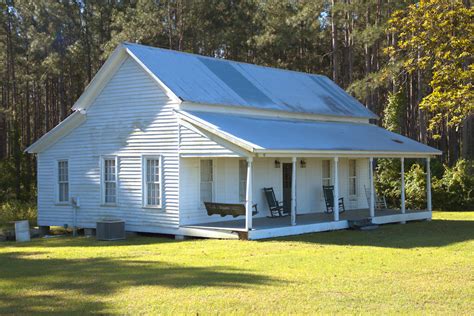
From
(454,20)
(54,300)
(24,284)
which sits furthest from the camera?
(454,20)

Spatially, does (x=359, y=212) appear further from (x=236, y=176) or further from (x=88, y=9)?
(x=88, y=9)

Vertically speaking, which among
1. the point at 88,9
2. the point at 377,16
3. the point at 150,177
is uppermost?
the point at 88,9

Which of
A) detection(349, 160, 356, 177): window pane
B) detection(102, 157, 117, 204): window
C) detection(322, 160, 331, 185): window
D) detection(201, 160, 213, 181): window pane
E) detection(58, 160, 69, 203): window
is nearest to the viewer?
detection(201, 160, 213, 181): window pane

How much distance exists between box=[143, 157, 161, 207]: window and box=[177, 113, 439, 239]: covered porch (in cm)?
124

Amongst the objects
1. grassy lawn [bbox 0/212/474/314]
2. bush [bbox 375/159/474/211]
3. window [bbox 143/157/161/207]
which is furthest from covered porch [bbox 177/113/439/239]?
bush [bbox 375/159/474/211]

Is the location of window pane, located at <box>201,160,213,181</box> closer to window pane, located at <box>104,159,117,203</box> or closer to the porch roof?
the porch roof

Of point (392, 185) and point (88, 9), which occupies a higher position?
point (88, 9)

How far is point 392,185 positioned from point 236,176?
1238 cm

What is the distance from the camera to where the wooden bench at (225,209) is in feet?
56.1

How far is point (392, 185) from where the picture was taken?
2978 centimetres

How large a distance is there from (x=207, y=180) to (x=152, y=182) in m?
1.69

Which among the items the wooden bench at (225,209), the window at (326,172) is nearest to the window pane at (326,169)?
the window at (326,172)

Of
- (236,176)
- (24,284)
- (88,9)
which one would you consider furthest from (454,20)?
(88,9)

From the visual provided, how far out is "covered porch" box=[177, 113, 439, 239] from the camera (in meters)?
16.9
